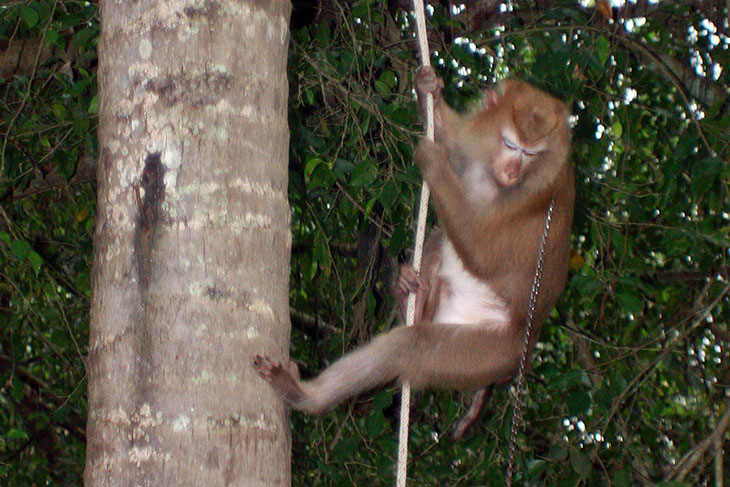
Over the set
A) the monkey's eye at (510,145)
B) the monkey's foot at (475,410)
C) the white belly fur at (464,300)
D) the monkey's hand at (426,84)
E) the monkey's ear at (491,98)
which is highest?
the monkey's hand at (426,84)

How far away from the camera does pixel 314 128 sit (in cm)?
411

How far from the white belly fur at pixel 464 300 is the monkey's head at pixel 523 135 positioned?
0.39 meters

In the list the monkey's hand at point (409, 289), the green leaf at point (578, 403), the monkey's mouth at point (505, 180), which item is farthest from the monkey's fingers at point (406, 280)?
the green leaf at point (578, 403)

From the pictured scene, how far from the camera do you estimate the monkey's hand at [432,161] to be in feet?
9.39

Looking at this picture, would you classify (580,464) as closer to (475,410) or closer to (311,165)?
(475,410)

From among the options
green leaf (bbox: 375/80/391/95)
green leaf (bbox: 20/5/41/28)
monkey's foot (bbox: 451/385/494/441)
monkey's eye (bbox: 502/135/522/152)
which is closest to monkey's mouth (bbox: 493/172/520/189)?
monkey's eye (bbox: 502/135/522/152)

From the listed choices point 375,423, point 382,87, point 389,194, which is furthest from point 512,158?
point 375,423

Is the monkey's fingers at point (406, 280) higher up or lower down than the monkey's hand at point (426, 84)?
lower down

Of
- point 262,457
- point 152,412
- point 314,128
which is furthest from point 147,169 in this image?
point 314,128

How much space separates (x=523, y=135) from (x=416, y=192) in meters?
0.74

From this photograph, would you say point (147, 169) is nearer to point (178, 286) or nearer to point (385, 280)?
point (178, 286)

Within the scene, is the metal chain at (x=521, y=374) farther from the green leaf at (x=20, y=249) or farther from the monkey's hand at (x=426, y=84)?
the green leaf at (x=20, y=249)

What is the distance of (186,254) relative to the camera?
158cm

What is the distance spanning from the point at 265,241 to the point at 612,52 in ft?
9.17
